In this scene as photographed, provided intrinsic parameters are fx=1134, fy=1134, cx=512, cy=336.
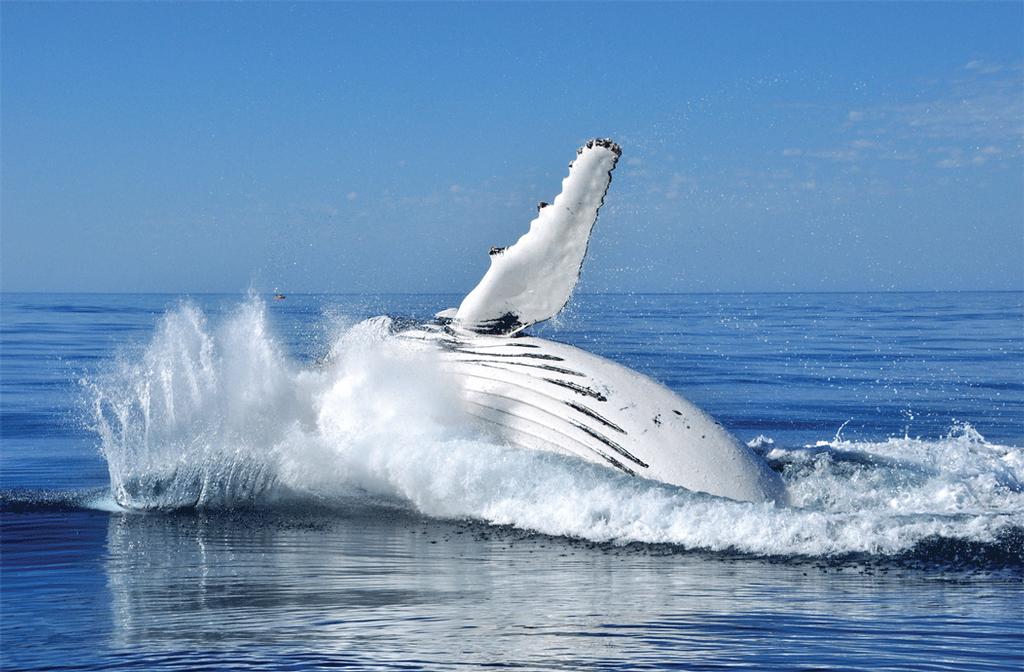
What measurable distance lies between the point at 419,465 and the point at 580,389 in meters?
1.70

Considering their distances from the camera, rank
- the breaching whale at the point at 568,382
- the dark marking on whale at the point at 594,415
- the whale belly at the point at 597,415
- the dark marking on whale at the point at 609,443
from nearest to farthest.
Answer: the whale belly at the point at 597,415 → the breaching whale at the point at 568,382 → the dark marking on whale at the point at 609,443 → the dark marking on whale at the point at 594,415

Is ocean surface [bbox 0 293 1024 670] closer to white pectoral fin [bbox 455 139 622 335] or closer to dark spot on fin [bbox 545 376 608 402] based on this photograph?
white pectoral fin [bbox 455 139 622 335]

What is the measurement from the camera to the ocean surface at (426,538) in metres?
6.13

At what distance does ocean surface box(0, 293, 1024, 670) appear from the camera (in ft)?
20.1

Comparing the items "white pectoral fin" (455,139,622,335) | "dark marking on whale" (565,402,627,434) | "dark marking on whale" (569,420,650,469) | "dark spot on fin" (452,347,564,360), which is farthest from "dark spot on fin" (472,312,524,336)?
"dark marking on whale" (569,420,650,469)

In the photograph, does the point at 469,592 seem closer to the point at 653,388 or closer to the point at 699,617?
the point at 699,617

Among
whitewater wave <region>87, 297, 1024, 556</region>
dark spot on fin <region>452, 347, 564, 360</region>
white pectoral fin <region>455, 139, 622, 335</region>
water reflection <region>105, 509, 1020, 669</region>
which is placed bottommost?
water reflection <region>105, 509, 1020, 669</region>

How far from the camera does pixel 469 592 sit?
7367mm

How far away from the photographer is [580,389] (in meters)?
10.9

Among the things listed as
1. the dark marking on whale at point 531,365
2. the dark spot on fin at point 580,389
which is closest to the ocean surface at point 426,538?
the dark marking on whale at point 531,365

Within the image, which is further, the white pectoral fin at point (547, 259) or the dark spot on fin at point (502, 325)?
the dark spot on fin at point (502, 325)

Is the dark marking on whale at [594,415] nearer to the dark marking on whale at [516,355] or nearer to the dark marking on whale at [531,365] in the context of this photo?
the dark marking on whale at [531,365]

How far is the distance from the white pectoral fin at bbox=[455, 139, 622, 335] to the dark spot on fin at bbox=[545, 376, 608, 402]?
3.07 ft

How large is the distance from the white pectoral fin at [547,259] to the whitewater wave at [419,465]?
0.88m
